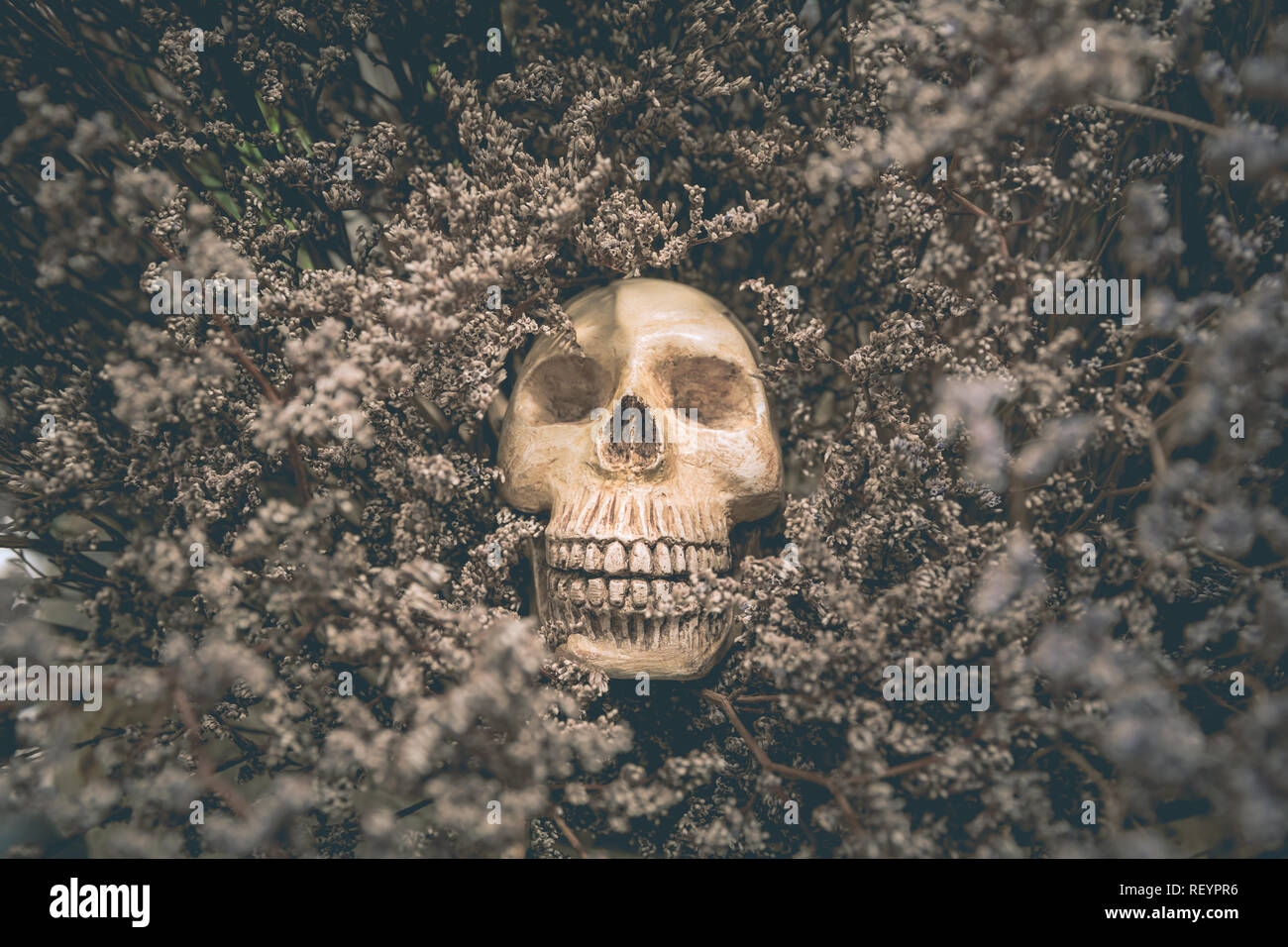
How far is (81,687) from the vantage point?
4.54ft

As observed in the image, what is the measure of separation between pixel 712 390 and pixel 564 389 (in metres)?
0.34

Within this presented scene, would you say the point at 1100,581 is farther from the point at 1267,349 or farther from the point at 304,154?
the point at 304,154

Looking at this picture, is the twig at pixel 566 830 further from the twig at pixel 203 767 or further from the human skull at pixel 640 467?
the twig at pixel 203 767

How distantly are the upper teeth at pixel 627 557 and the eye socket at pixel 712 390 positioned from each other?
33 centimetres

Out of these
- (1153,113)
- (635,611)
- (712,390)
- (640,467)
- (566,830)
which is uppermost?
(1153,113)

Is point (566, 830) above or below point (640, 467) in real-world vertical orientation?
below

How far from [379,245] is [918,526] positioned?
1.35 m

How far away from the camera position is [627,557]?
148 centimetres

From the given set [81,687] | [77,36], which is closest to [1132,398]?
[81,687]

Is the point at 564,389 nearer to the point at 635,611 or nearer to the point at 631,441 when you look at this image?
the point at 631,441

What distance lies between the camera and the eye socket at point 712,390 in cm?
166

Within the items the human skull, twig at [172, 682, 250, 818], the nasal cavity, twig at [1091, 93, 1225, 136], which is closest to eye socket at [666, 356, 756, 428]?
the human skull

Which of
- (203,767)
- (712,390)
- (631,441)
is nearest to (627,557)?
(631,441)

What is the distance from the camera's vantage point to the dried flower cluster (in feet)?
4.15
